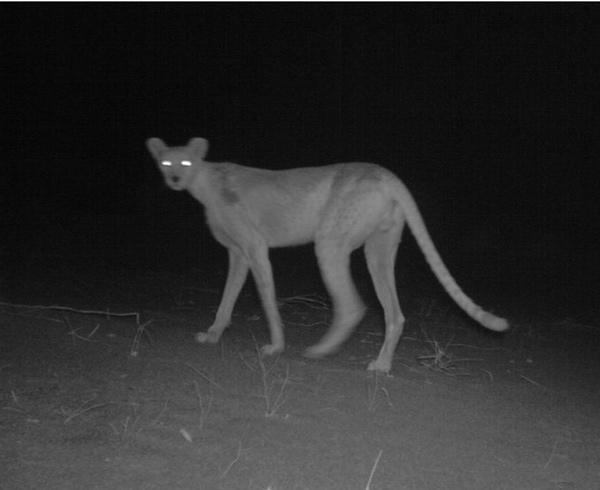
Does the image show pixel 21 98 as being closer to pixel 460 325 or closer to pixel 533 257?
pixel 533 257

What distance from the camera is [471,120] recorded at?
31828mm

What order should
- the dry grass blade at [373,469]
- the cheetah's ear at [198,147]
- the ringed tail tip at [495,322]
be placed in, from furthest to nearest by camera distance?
the cheetah's ear at [198,147], the ringed tail tip at [495,322], the dry grass blade at [373,469]

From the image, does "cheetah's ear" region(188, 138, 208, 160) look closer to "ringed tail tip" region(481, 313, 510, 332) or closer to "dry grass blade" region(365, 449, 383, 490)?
"ringed tail tip" region(481, 313, 510, 332)

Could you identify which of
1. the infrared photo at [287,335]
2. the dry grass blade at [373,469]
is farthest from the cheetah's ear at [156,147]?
the dry grass blade at [373,469]

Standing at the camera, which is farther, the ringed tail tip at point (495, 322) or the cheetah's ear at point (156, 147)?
the cheetah's ear at point (156, 147)

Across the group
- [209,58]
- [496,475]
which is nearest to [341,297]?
[496,475]

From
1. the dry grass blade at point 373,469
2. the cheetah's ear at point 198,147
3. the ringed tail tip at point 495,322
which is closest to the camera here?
the dry grass blade at point 373,469

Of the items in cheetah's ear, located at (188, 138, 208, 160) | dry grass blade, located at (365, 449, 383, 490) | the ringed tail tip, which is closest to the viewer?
dry grass blade, located at (365, 449, 383, 490)

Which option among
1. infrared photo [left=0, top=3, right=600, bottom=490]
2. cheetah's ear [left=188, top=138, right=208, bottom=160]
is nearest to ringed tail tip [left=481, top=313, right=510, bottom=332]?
infrared photo [left=0, top=3, right=600, bottom=490]

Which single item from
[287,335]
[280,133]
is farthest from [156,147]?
[280,133]

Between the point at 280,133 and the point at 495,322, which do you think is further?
the point at 280,133

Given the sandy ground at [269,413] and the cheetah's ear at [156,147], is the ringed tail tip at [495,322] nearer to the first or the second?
the sandy ground at [269,413]

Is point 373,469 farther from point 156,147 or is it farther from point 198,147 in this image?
point 156,147

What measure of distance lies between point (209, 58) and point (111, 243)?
22077 mm
